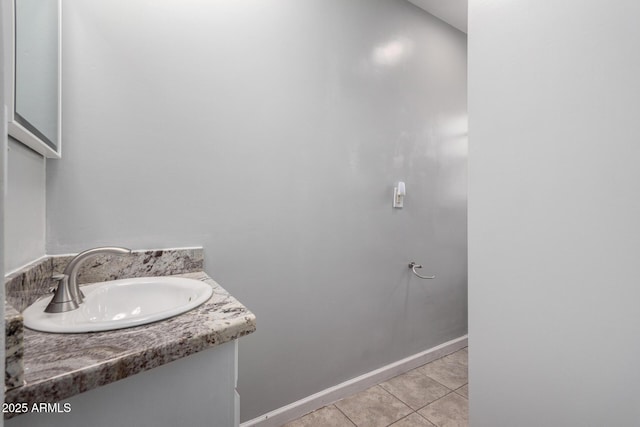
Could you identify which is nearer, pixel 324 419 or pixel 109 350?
pixel 109 350

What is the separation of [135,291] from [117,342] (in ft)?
1.51

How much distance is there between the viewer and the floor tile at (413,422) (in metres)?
1.46

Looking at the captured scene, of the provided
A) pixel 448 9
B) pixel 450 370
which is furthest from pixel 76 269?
pixel 448 9

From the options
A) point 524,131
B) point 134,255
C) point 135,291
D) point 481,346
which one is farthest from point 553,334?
point 134,255

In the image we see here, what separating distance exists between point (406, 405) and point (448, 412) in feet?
0.78

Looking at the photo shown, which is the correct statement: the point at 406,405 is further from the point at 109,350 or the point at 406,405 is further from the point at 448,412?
the point at 109,350

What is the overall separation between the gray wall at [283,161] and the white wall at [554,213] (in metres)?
0.85

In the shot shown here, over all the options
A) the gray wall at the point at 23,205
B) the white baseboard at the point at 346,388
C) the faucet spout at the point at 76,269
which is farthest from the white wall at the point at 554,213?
the gray wall at the point at 23,205

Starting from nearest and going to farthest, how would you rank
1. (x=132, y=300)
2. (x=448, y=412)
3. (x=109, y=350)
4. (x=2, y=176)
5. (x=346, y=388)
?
1. (x=2, y=176)
2. (x=109, y=350)
3. (x=132, y=300)
4. (x=448, y=412)
5. (x=346, y=388)

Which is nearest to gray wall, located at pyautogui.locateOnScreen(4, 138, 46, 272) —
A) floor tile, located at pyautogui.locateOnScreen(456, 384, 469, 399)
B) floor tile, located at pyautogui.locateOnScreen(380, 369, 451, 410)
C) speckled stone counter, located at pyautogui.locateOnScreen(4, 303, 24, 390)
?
speckled stone counter, located at pyautogui.locateOnScreen(4, 303, 24, 390)

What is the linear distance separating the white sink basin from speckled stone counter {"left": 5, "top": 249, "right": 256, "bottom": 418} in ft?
0.21

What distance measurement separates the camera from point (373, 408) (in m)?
1.58

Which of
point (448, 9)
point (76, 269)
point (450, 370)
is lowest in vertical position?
point (450, 370)

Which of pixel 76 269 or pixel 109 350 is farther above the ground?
pixel 76 269
